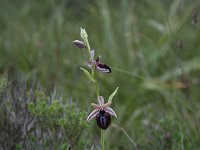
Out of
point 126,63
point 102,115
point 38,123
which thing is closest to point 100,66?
point 102,115

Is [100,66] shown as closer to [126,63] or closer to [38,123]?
[38,123]

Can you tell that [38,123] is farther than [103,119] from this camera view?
Yes

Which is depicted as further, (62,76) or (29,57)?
(29,57)

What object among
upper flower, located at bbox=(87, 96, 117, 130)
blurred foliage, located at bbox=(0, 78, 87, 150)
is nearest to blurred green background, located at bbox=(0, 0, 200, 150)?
blurred foliage, located at bbox=(0, 78, 87, 150)

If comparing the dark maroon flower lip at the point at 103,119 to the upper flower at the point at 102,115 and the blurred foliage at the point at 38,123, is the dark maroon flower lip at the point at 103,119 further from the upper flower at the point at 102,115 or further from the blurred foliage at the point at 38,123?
the blurred foliage at the point at 38,123

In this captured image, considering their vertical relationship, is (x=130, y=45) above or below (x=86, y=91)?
above

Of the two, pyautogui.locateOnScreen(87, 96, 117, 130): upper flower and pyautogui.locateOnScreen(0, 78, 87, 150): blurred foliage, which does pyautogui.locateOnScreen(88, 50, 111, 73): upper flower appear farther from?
pyautogui.locateOnScreen(0, 78, 87, 150): blurred foliage

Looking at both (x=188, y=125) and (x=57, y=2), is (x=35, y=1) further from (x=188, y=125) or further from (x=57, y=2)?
(x=188, y=125)

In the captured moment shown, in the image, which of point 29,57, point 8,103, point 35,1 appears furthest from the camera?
point 35,1

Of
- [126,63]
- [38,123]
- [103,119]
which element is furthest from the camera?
[126,63]

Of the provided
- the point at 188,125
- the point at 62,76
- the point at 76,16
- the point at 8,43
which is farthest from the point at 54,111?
the point at 76,16
